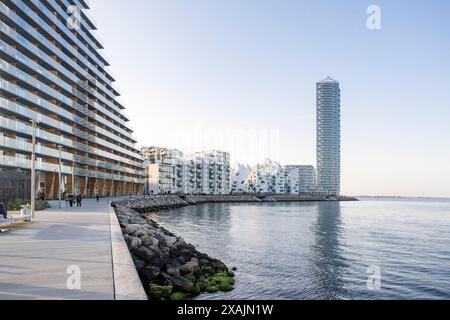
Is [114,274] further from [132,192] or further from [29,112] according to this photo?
[132,192]

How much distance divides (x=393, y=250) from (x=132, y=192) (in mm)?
122589

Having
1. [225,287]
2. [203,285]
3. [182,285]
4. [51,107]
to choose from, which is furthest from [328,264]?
[51,107]

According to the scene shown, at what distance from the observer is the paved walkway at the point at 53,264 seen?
9875 millimetres

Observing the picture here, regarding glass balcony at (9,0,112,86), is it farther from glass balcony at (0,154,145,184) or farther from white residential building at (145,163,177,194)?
white residential building at (145,163,177,194)

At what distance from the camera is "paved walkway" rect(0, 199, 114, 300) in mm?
9875

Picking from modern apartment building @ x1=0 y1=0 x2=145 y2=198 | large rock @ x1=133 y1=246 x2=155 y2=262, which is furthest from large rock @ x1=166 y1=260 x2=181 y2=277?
modern apartment building @ x1=0 y1=0 x2=145 y2=198

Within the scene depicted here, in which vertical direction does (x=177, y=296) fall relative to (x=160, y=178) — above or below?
below

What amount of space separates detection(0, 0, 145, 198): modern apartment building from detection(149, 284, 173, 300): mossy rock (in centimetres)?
2978

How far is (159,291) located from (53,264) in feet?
11.9

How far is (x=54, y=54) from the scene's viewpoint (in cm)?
7831

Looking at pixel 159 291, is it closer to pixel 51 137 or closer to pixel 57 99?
pixel 51 137

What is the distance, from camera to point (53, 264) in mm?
13203

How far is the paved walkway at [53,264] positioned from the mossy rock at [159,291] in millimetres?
1838
